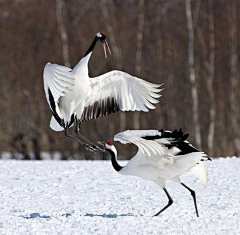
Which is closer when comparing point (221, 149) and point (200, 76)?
point (221, 149)

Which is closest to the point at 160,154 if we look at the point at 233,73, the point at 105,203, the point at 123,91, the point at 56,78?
the point at 105,203

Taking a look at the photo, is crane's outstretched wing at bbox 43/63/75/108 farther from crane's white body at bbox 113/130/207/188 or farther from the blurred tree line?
the blurred tree line

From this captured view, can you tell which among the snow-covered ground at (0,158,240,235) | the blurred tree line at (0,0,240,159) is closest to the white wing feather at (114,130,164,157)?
the snow-covered ground at (0,158,240,235)

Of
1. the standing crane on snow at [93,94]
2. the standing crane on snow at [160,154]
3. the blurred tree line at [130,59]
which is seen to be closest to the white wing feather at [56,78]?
the standing crane on snow at [93,94]

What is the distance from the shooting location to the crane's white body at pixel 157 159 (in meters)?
4.91

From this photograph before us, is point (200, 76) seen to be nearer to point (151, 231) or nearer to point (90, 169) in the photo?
point (90, 169)

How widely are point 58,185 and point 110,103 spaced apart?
134 cm

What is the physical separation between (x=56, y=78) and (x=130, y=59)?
39.6 ft

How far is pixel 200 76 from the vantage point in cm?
1869

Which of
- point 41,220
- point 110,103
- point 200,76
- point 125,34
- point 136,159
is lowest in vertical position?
point 41,220

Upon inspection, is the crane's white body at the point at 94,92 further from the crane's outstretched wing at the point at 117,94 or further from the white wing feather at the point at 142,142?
the white wing feather at the point at 142,142

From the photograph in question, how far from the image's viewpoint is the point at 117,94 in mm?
7090

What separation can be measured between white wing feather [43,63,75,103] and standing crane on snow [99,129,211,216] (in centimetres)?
127

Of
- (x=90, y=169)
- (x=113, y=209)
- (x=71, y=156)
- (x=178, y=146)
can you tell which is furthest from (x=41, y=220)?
(x=71, y=156)
